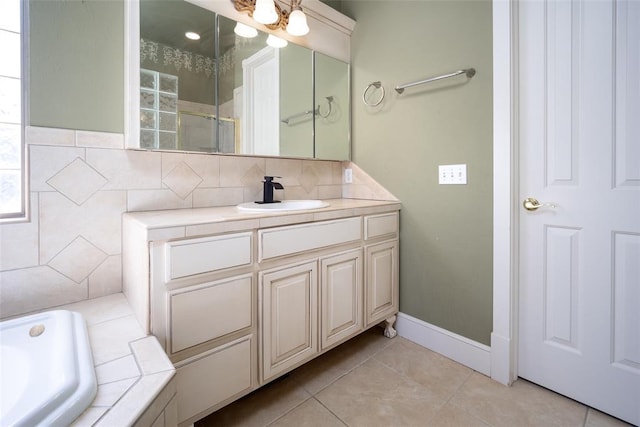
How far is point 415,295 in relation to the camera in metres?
1.94

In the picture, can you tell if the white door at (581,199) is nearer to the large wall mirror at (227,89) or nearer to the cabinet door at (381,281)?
the cabinet door at (381,281)

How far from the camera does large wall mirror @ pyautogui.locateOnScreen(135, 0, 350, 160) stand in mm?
1373

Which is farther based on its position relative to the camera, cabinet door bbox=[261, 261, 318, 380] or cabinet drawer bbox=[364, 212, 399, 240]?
cabinet drawer bbox=[364, 212, 399, 240]

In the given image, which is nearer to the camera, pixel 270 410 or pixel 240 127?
pixel 270 410

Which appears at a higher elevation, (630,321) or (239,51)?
(239,51)

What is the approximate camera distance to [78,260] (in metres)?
1.30

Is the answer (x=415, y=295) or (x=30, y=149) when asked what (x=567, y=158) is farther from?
(x=30, y=149)

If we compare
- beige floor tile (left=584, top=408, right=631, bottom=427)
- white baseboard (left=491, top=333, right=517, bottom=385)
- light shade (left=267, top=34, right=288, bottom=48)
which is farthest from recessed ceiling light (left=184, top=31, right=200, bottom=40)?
beige floor tile (left=584, top=408, right=631, bottom=427)

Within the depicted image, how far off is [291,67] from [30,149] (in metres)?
1.39

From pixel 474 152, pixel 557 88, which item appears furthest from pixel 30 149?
pixel 557 88

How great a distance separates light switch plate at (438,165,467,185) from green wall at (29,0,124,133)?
168cm

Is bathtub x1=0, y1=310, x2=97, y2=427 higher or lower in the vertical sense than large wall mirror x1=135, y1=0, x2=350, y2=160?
lower

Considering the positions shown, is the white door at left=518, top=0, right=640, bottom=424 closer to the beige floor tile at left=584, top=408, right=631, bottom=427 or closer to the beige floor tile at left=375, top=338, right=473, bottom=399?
the beige floor tile at left=584, top=408, right=631, bottom=427

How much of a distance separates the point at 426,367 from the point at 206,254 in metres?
1.37
